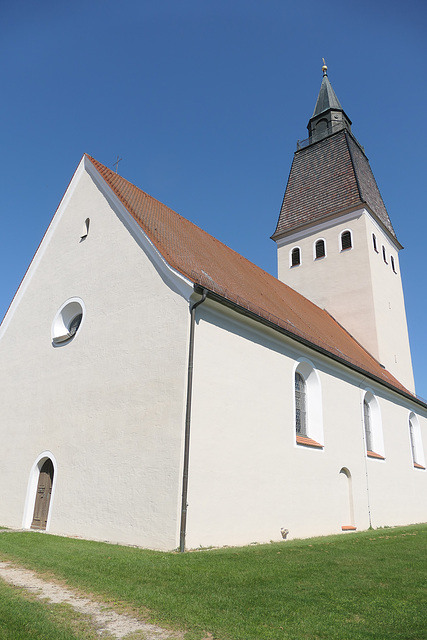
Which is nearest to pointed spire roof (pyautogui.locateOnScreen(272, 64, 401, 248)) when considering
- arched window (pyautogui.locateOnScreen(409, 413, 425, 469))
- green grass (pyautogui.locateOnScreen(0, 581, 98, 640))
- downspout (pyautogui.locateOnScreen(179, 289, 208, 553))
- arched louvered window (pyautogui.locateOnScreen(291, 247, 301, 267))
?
arched louvered window (pyautogui.locateOnScreen(291, 247, 301, 267))

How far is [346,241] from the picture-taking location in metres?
21.5

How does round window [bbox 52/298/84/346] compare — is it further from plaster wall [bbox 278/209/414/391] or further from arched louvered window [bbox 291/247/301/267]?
arched louvered window [bbox 291/247/301/267]

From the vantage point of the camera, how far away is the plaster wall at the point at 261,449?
339 inches

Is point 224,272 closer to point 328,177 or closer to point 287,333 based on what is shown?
point 287,333

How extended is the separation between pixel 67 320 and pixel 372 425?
34.7 feet

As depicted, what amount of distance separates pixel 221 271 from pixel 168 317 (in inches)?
142

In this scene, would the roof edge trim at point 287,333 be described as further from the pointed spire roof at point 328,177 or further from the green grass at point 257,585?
the pointed spire roof at point 328,177

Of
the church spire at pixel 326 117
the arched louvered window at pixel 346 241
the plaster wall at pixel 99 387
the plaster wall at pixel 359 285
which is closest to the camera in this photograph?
the plaster wall at pixel 99 387

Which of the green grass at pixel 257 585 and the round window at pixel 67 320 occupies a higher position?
the round window at pixel 67 320

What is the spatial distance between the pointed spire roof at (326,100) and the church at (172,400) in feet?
47.6

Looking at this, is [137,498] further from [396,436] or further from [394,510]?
[396,436]

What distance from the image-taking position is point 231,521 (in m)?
8.77

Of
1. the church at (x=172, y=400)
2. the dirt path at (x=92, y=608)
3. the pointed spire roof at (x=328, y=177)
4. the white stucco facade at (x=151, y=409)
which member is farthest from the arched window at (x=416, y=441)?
the dirt path at (x=92, y=608)

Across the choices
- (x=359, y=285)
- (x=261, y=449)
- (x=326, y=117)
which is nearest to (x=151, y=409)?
(x=261, y=449)
